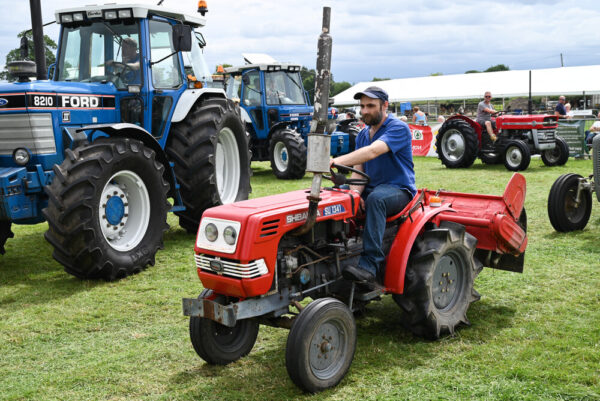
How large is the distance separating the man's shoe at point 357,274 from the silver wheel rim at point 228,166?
4662mm

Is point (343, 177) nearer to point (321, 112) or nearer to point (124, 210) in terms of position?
point (321, 112)

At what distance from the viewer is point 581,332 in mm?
4285

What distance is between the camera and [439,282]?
441 cm

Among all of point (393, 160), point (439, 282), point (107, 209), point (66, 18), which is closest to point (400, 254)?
point (439, 282)

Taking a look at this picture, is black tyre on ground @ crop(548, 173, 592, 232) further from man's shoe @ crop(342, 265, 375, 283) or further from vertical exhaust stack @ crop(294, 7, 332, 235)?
vertical exhaust stack @ crop(294, 7, 332, 235)

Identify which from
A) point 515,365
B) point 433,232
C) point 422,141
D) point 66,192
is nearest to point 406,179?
point 433,232

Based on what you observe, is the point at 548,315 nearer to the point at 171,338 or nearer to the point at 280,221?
the point at 280,221

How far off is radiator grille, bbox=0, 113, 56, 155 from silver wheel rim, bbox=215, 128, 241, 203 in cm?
269

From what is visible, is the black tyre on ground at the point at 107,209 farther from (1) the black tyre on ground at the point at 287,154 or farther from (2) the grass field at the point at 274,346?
(1) the black tyre on ground at the point at 287,154

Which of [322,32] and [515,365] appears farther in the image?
[515,365]

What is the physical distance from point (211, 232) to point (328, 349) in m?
0.97

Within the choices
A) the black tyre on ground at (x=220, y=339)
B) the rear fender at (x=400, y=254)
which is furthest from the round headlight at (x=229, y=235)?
the rear fender at (x=400, y=254)

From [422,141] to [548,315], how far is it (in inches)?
589

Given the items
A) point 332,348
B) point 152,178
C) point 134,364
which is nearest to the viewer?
point 332,348
